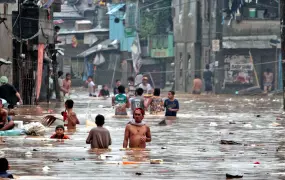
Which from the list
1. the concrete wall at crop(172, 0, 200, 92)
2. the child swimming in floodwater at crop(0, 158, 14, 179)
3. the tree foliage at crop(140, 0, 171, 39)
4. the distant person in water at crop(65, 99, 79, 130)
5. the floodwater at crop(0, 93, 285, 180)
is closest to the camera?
the child swimming in floodwater at crop(0, 158, 14, 179)

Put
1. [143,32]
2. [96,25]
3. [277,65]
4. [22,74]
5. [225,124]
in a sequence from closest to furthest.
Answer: [225,124] → [22,74] → [277,65] → [143,32] → [96,25]

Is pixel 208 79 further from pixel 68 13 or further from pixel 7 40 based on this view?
pixel 68 13

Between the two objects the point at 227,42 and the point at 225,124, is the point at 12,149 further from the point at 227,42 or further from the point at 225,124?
the point at 227,42

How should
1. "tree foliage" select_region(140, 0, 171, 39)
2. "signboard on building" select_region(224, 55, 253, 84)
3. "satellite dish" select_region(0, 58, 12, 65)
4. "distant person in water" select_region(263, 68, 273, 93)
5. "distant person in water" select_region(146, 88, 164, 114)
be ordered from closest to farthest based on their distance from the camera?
"distant person in water" select_region(146, 88, 164, 114) → "satellite dish" select_region(0, 58, 12, 65) → "distant person in water" select_region(263, 68, 273, 93) → "signboard on building" select_region(224, 55, 253, 84) → "tree foliage" select_region(140, 0, 171, 39)

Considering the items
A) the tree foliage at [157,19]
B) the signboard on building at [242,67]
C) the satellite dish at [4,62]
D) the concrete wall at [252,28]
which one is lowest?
the signboard on building at [242,67]

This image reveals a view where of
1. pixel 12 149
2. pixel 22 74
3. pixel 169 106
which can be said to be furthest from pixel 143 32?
pixel 12 149

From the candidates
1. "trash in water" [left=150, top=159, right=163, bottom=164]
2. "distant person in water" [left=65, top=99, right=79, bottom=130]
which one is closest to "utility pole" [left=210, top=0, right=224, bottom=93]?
"distant person in water" [left=65, top=99, right=79, bottom=130]

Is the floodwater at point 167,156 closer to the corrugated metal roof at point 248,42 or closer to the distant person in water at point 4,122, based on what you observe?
the distant person in water at point 4,122

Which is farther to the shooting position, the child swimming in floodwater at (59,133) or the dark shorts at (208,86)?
the dark shorts at (208,86)

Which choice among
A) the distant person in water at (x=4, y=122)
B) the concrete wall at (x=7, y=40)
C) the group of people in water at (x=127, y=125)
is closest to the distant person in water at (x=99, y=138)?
the group of people in water at (x=127, y=125)

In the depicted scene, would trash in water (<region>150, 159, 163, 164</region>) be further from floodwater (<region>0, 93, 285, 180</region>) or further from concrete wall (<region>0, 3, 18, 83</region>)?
concrete wall (<region>0, 3, 18, 83</region>)

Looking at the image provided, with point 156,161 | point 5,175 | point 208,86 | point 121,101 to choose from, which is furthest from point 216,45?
point 5,175

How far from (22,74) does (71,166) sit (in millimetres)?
26766

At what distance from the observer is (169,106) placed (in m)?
30.8
